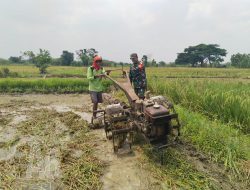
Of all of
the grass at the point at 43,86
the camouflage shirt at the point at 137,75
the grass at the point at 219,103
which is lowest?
the grass at the point at 43,86

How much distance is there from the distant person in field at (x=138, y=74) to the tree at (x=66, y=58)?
5348 cm

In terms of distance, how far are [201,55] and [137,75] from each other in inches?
2478

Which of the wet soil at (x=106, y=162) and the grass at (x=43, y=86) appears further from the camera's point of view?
the grass at (x=43, y=86)

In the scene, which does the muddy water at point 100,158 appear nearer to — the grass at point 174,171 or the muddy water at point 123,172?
the muddy water at point 123,172

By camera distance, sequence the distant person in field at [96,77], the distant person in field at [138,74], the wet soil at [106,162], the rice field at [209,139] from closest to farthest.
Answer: the wet soil at [106,162] → the rice field at [209,139] → the distant person in field at [96,77] → the distant person in field at [138,74]

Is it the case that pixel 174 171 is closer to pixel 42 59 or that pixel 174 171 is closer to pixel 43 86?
pixel 43 86

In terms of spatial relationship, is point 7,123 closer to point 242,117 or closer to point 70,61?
point 242,117

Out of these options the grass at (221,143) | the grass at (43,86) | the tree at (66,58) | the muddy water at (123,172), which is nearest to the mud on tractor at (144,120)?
the muddy water at (123,172)

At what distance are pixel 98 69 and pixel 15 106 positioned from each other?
5.39 meters

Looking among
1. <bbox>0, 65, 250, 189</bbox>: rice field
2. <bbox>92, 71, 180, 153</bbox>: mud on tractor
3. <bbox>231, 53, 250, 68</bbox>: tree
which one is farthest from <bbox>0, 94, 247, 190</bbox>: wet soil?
<bbox>231, 53, 250, 68</bbox>: tree

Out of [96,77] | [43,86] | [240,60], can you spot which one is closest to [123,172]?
[96,77]

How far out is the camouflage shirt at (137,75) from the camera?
7.06 metres

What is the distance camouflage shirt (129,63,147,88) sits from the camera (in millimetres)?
7062

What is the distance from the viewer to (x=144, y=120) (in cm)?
459
